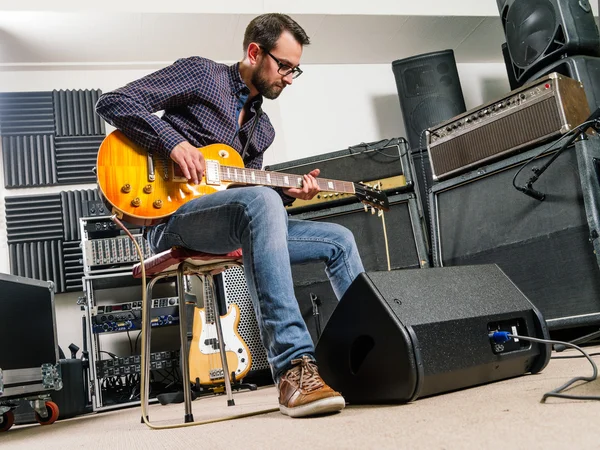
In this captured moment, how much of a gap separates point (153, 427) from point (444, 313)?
0.72 meters

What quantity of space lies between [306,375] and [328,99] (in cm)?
337

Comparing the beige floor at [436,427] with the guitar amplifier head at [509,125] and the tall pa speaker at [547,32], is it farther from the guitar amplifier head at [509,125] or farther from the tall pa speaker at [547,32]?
the tall pa speaker at [547,32]

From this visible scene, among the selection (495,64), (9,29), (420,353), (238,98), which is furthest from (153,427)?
(495,64)

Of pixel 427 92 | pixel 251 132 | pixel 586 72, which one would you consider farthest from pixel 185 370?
pixel 427 92

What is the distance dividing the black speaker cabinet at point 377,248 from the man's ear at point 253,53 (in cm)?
125

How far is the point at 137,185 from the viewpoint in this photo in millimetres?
1477

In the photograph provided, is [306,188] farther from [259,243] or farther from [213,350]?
[213,350]

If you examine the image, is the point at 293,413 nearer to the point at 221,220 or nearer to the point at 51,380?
the point at 221,220

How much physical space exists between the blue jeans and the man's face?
1.65 feet

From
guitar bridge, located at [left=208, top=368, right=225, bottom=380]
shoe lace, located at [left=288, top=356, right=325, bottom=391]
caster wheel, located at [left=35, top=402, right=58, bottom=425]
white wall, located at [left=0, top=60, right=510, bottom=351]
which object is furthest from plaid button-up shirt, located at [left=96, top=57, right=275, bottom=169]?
white wall, located at [left=0, top=60, right=510, bottom=351]

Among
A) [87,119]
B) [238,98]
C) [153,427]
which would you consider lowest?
[153,427]

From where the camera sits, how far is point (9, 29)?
→ 3.43 meters

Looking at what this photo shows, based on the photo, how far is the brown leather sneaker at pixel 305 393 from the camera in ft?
3.78

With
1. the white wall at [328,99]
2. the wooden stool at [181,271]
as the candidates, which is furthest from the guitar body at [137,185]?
the white wall at [328,99]
